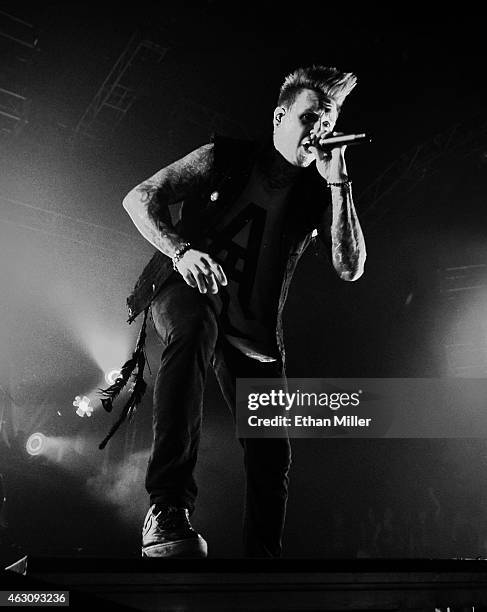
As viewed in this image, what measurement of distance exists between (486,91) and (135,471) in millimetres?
4867

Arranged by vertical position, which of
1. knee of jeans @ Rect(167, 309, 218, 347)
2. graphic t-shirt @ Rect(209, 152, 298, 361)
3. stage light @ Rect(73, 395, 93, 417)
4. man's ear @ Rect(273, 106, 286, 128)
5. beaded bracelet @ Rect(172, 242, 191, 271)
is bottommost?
knee of jeans @ Rect(167, 309, 218, 347)

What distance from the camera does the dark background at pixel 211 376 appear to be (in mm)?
Answer: 5086

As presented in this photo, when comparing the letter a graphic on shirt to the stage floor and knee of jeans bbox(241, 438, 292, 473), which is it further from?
the stage floor

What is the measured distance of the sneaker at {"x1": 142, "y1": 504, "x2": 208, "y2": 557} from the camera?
4.82ft

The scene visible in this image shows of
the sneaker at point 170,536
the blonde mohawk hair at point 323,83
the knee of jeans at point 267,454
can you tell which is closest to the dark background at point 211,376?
the blonde mohawk hair at point 323,83

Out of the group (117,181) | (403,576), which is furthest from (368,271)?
(403,576)

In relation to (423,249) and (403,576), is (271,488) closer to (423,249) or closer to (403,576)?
(403,576)

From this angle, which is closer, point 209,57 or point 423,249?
point 209,57

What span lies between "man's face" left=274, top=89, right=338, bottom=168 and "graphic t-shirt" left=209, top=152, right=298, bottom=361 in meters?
0.05

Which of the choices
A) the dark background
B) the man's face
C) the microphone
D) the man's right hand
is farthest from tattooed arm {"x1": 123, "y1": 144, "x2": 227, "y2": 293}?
the dark background

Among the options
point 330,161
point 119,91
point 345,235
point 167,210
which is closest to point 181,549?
point 167,210

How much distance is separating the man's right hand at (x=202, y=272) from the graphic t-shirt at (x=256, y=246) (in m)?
0.32

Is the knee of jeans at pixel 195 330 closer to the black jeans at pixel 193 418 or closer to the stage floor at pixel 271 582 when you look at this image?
the black jeans at pixel 193 418

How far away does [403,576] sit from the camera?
127 cm
